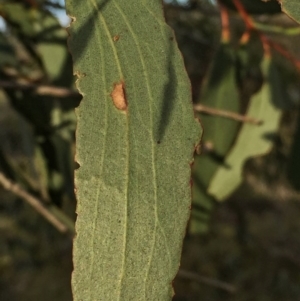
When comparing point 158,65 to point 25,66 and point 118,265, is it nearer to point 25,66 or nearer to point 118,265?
point 118,265

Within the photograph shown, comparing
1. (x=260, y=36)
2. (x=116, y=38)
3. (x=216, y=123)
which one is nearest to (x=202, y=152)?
(x=216, y=123)

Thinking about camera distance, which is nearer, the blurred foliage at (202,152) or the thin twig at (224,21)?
the thin twig at (224,21)

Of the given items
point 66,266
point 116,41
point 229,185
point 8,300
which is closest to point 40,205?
point 229,185

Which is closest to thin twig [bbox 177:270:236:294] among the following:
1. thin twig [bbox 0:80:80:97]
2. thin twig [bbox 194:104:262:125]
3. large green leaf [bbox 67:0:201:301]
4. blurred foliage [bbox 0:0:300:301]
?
blurred foliage [bbox 0:0:300:301]

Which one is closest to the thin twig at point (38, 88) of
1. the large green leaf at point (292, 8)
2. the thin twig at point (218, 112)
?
the thin twig at point (218, 112)

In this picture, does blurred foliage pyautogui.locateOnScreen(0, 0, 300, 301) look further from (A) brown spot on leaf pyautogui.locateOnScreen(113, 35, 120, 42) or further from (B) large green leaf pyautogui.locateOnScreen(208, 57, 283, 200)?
(A) brown spot on leaf pyautogui.locateOnScreen(113, 35, 120, 42)

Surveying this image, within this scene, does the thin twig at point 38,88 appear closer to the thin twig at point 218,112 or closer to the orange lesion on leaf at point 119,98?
the thin twig at point 218,112

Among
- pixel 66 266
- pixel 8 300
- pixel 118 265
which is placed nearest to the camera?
pixel 118 265
